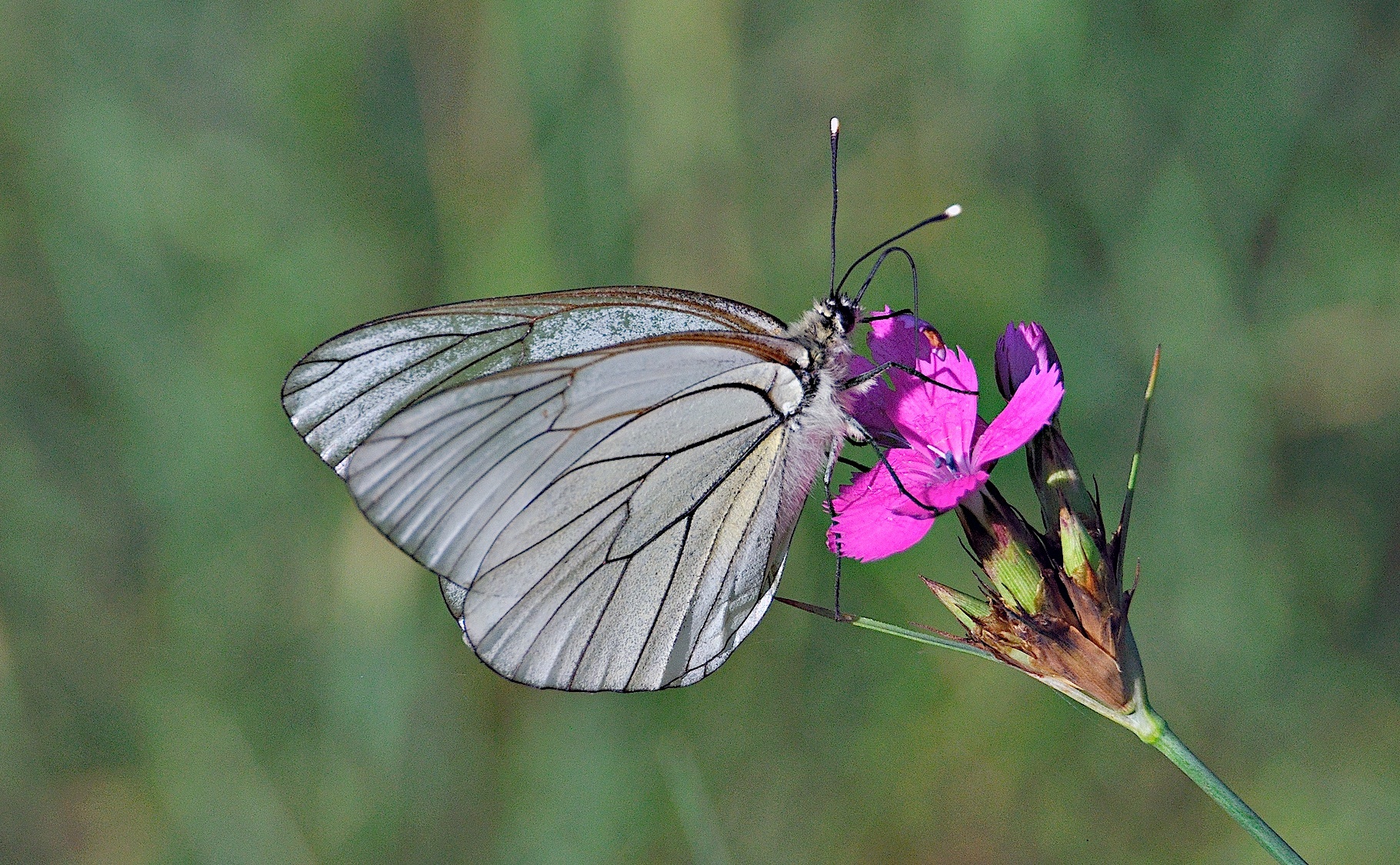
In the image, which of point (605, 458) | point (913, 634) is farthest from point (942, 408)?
point (605, 458)

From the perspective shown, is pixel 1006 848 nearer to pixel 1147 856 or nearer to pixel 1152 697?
pixel 1147 856

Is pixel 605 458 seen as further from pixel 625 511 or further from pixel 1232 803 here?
pixel 1232 803

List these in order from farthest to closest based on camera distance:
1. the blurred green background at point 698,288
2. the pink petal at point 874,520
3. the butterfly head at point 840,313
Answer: the blurred green background at point 698,288, the butterfly head at point 840,313, the pink petal at point 874,520

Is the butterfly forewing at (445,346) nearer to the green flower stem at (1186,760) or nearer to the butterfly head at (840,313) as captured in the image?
the butterfly head at (840,313)

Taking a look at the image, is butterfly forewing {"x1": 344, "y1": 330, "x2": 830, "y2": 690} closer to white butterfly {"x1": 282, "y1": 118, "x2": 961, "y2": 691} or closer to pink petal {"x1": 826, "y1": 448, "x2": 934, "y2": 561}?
white butterfly {"x1": 282, "y1": 118, "x2": 961, "y2": 691}

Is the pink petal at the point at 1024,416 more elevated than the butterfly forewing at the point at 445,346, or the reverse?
the butterfly forewing at the point at 445,346

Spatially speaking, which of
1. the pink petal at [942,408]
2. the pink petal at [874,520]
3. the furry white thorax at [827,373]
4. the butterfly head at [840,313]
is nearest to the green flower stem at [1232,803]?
the pink petal at [874,520]

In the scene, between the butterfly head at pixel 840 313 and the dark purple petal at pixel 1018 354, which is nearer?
the dark purple petal at pixel 1018 354
